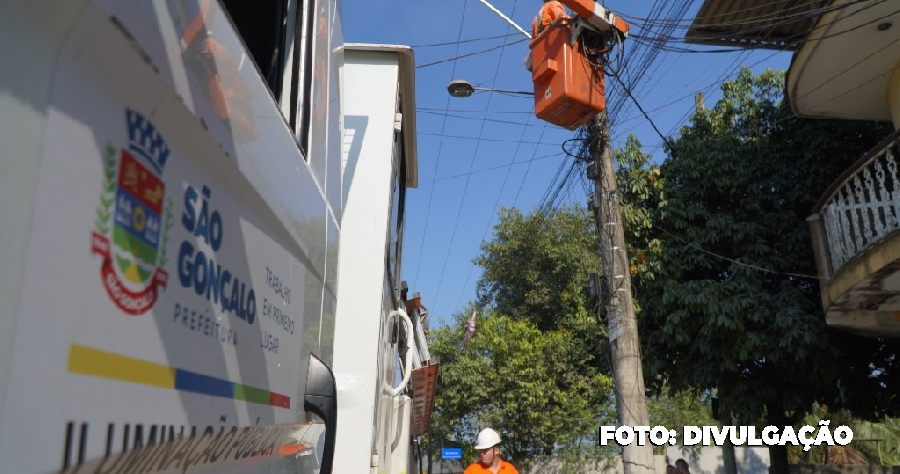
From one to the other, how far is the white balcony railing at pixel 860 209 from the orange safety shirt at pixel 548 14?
395 cm

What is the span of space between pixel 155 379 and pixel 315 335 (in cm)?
127

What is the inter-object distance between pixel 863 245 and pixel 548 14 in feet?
15.6

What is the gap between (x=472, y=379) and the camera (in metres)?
20.5

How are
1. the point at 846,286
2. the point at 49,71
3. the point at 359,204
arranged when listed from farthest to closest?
the point at 846,286
the point at 359,204
the point at 49,71

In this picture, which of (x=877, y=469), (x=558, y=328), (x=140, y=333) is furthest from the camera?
(x=558, y=328)

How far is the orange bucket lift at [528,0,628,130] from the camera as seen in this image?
6535 millimetres

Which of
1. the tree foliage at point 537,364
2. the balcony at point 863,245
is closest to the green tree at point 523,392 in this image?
the tree foliage at point 537,364

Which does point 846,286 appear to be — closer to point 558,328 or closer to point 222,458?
point 222,458

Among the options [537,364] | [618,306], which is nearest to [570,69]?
[618,306]

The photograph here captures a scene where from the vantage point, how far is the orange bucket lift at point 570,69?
6.54 m

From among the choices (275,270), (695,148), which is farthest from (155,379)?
(695,148)

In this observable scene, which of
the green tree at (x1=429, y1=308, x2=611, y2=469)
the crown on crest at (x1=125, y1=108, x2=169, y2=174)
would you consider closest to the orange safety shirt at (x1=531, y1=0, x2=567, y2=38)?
the crown on crest at (x1=125, y1=108, x2=169, y2=174)

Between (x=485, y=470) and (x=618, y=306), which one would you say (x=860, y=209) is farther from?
(x=485, y=470)

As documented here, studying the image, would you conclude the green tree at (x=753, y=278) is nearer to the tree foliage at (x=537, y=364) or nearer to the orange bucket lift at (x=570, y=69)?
the orange bucket lift at (x=570, y=69)
